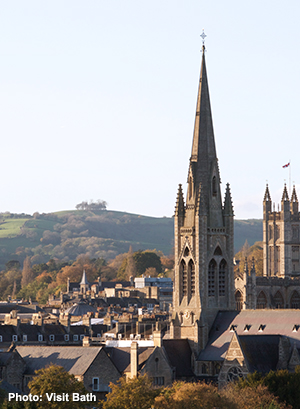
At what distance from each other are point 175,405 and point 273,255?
10269cm

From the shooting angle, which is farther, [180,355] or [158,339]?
[180,355]

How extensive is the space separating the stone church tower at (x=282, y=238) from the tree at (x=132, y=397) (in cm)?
9336

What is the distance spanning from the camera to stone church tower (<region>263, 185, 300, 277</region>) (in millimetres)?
169250

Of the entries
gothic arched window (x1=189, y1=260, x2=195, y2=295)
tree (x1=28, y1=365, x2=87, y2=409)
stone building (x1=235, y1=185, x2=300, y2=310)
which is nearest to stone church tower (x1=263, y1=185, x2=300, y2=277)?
stone building (x1=235, y1=185, x2=300, y2=310)

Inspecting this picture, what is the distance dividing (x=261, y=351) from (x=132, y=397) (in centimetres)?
2110

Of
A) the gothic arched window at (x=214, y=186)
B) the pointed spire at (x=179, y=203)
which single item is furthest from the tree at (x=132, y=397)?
the gothic arched window at (x=214, y=186)

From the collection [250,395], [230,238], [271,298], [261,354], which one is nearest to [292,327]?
[261,354]

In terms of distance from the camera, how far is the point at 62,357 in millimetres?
95375

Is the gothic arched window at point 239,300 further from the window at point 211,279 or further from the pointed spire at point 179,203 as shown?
the pointed spire at point 179,203

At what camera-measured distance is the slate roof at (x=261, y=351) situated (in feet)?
298

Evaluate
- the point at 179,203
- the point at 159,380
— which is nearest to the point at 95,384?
the point at 159,380

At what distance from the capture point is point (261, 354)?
91688 millimetres

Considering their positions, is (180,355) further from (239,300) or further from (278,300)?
(278,300)

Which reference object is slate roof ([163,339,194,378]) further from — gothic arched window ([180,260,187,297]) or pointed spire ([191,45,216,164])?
pointed spire ([191,45,216,164])
